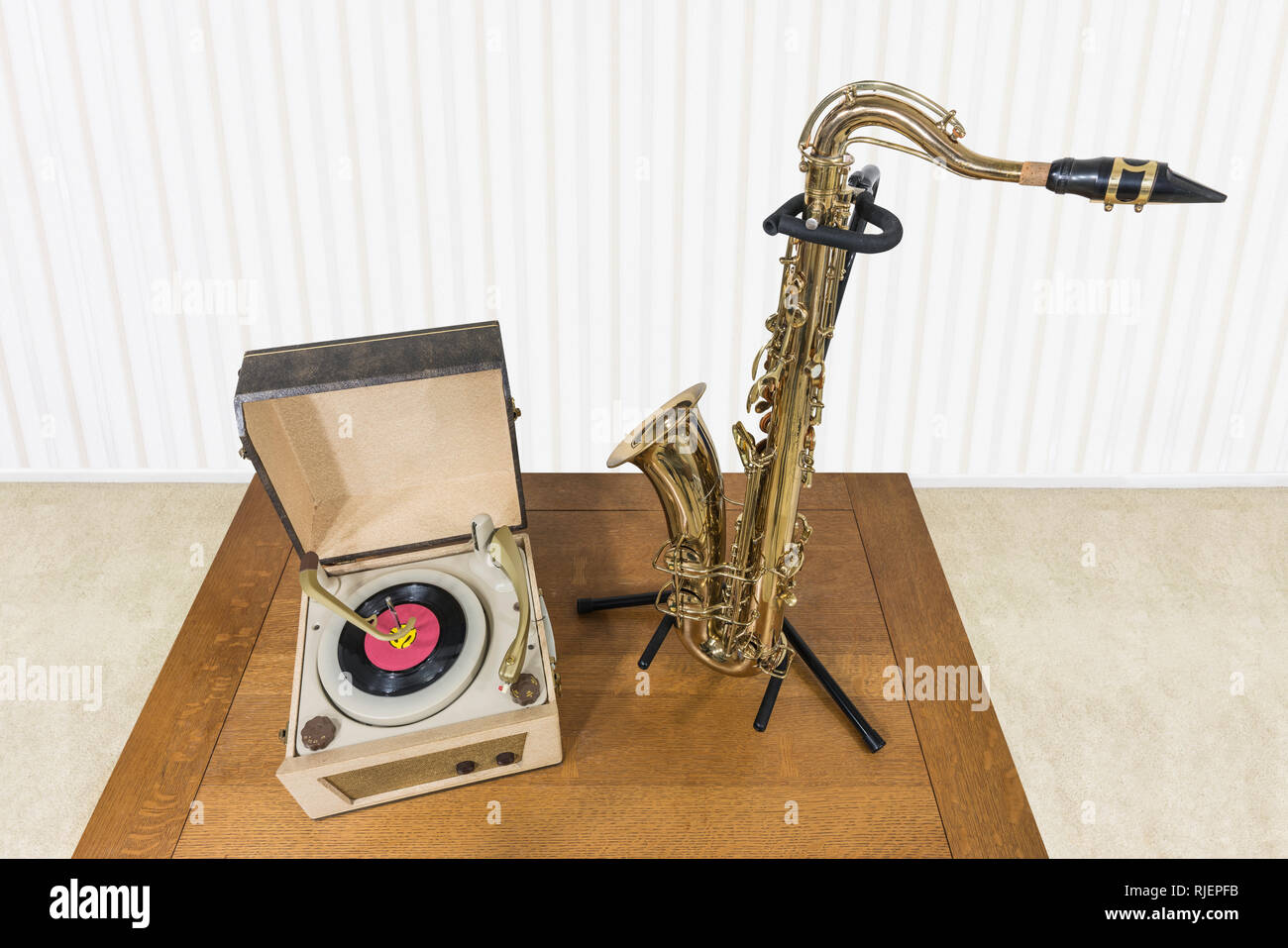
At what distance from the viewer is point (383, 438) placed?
5.60 ft

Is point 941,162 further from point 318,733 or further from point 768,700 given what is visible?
point 318,733

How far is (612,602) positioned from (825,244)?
0.86m

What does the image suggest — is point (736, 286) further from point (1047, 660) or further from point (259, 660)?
point (259, 660)

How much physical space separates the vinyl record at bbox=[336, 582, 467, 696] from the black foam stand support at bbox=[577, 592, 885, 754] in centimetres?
32

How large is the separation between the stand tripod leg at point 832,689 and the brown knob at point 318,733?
0.68 meters

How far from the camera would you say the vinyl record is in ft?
4.67

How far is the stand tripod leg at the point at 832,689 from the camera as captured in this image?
1538 millimetres

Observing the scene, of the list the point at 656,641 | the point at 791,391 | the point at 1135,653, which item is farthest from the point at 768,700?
the point at 1135,653

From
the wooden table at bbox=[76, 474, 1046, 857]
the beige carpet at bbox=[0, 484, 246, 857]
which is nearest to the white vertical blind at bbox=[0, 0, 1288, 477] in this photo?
the beige carpet at bbox=[0, 484, 246, 857]

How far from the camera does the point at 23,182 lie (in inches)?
104

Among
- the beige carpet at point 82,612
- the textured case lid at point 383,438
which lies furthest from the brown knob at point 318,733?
the beige carpet at point 82,612

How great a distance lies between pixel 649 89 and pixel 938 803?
1.88 meters

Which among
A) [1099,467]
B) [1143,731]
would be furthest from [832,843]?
[1099,467]

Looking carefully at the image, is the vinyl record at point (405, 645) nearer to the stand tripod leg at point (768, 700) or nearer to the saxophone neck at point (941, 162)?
the stand tripod leg at point (768, 700)
